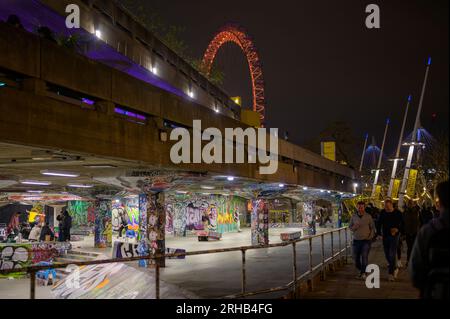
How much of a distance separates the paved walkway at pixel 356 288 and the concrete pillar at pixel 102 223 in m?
15.9

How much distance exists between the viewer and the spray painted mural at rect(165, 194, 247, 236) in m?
40.3

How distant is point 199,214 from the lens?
43.2 m

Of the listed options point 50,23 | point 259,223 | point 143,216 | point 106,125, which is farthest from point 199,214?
point 106,125

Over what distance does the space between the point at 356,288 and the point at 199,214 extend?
31173mm

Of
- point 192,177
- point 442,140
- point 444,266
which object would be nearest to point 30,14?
point 192,177

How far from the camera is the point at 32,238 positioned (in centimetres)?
2609

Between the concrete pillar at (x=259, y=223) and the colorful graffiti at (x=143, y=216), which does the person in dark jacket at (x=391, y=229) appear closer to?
the colorful graffiti at (x=143, y=216)

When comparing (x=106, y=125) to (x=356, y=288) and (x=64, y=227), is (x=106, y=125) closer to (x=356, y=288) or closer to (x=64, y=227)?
(x=356, y=288)

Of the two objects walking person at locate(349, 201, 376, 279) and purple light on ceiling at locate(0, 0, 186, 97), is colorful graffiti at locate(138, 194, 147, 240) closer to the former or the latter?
purple light on ceiling at locate(0, 0, 186, 97)

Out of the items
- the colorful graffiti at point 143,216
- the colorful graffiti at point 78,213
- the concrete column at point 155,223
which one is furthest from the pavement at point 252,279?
the colorful graffiti at point 78,213

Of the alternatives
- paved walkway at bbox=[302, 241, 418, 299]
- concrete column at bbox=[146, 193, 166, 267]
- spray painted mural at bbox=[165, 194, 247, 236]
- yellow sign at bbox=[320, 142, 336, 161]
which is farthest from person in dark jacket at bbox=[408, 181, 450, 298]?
yellow sign at bbox=[320, 142, 336, 161]

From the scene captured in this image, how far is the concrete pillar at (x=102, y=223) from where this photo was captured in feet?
92.3

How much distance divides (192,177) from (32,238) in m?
13.2

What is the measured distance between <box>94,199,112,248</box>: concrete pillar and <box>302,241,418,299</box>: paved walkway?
15.9 meters
